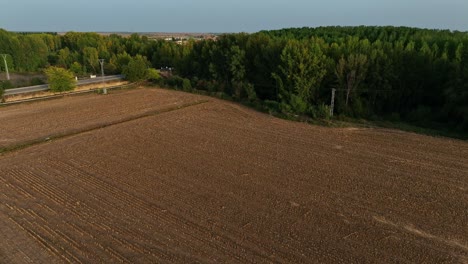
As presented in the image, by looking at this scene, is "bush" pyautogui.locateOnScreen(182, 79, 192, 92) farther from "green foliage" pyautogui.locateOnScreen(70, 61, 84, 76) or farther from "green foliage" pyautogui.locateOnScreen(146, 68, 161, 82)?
"green foliage" pyautogui.locateOnScreen(70, 61, 84, 76)

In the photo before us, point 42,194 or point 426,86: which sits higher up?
point 426,86

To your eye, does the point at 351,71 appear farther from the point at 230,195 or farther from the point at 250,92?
the point at 230,195

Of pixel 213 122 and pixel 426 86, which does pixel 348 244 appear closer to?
pixel 213 122

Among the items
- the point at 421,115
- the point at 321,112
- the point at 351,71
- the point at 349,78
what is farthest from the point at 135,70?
the point at 421,115

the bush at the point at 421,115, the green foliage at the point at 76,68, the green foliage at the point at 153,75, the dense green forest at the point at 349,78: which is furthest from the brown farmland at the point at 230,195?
the green foliage at the point at 76,68

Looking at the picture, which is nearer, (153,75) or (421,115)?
(421,115)

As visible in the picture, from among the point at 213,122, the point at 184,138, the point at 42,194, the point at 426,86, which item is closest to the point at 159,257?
the point at 42,194

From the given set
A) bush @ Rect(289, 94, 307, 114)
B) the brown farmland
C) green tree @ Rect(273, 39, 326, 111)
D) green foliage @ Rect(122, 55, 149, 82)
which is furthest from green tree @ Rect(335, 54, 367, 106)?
green foliage @ Rect(122, 55, 149, 82)
